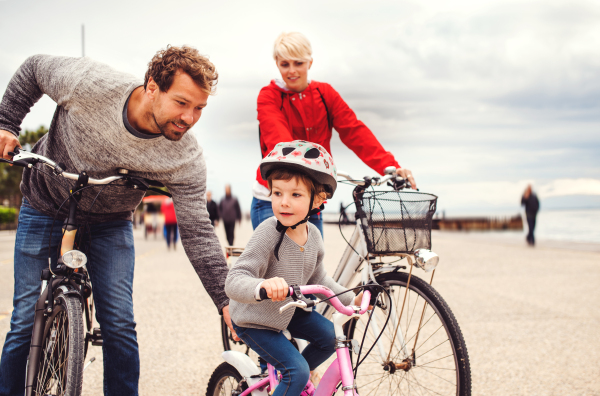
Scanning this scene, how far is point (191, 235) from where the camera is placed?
2.80 m

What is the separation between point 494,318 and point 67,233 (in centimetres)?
Result: 492

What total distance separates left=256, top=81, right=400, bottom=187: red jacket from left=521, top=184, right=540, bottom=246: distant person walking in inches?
521

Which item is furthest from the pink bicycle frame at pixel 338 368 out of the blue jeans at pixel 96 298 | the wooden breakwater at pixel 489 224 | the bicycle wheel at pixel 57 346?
the wooden breakwater at pixel 489 224

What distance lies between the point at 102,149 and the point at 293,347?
1.37m

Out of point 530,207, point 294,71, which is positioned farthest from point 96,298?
point 530,207

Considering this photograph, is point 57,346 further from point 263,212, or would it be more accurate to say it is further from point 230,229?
point 230,229

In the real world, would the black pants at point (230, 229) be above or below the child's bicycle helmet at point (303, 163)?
below

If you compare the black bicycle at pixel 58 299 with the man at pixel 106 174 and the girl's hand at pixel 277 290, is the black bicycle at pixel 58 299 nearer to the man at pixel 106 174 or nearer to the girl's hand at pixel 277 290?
the man at pixel 106 174

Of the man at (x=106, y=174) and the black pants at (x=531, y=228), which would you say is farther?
the black pants at (x=531, y=228)

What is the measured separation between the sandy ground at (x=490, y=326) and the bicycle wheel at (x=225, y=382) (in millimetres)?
856

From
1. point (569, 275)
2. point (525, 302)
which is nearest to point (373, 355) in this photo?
point (525, 302)

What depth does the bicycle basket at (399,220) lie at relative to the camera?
Answer: 2689 mm

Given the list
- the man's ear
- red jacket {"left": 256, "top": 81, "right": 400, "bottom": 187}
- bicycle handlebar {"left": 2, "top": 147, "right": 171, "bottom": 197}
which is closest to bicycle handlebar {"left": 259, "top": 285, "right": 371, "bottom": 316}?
bicycle handlebar {"left": 2, "top": 147, "right": 171, "bottom": 197}

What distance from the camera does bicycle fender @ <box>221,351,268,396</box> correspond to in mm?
2663
